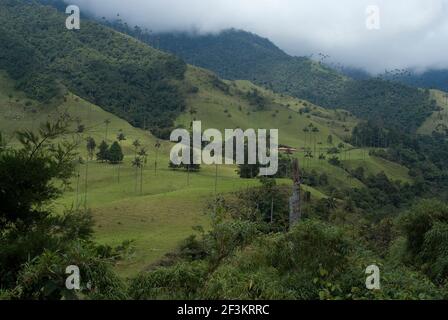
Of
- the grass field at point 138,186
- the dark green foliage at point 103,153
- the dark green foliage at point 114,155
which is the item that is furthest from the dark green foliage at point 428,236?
the dark green foliage at point 103,153

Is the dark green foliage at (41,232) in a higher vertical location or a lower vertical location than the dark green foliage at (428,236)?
higher

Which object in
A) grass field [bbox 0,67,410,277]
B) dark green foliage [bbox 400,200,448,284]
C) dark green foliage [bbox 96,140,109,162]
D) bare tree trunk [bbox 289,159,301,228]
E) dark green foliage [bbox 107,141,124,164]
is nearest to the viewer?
bare tree trunk [bbox 289,159,301,228]

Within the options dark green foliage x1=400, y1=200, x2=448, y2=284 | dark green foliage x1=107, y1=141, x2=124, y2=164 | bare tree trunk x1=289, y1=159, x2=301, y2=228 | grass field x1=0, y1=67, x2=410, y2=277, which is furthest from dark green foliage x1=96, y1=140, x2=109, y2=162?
bare tree trunk x1=289, y1=159, x2=301, y2=228

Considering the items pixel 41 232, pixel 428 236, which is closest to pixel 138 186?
pixel 428 236

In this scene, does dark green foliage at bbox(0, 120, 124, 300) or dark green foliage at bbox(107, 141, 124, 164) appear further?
dark green foliage at bbox(107, 141, 124, 164)

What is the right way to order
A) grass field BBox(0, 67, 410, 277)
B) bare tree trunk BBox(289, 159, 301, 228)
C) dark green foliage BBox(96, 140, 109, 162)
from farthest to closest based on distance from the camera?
dark green foliage BBox(96, 140, 109, 162) < grass field BBox(0, 67, 410, 277) < bare tree trunk BBox(289, 159, 301, 228)

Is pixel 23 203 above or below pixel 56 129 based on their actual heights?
below

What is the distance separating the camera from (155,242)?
236 feet

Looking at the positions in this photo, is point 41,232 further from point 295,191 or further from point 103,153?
point 103,153

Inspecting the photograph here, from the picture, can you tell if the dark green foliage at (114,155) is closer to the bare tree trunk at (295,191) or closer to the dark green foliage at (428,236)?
the dark green foliage at (428,236)

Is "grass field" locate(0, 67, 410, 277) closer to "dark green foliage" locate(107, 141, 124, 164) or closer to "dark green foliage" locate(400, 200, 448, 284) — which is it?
"dark green foliage" locate(107, 141, 124, 164)
